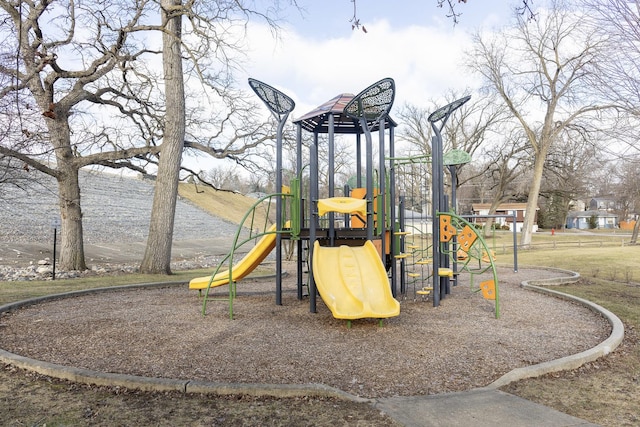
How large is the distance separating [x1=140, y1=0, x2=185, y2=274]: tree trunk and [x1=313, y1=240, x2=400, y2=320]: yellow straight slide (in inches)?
295

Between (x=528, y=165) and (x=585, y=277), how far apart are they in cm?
2040

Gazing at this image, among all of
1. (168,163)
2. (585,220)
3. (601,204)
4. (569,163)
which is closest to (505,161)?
(569,163)

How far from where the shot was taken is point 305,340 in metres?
5.29

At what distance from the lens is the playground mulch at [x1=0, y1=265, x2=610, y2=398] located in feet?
13.5

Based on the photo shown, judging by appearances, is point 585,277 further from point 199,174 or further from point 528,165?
point 528,165

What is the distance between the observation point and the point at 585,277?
1210 cm

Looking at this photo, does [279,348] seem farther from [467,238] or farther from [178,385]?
[467,238]

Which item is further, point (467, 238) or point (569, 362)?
point (467, 238)

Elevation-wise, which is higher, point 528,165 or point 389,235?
point 528,165

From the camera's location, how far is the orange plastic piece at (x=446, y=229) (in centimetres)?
770

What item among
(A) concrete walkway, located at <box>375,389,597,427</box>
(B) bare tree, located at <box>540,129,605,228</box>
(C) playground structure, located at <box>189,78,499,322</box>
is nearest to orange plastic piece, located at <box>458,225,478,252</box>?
(C) playground structure, located at <box>189,78,499,322</box>

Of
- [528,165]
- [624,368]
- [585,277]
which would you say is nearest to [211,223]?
[528,165]

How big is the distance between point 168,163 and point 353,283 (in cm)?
850

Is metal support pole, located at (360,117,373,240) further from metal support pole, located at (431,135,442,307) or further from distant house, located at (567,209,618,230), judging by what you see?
distant house, located at (567,209,618,230)
